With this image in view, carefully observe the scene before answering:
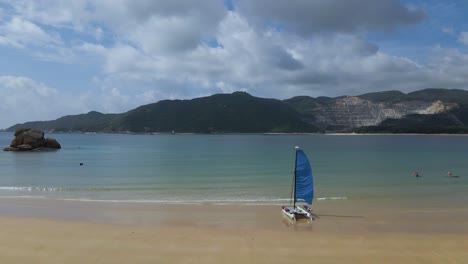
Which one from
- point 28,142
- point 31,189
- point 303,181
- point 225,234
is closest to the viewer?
point 225,234

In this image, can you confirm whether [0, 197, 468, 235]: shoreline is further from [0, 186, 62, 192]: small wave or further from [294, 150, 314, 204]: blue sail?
[0, 186, 62, 192]: small wave

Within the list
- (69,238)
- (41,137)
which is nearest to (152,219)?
(69,238)

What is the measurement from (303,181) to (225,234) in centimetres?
556

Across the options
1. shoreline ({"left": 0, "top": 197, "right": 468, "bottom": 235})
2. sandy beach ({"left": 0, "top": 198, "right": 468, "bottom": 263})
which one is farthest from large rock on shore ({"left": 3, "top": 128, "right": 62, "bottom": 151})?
sandy beach ({"left": 0, "top": 198, "right": 468, "bottom": 263})

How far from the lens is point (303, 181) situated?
18.0 meters

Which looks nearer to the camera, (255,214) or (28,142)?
(255,214)

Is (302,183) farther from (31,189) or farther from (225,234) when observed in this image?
(31,189)

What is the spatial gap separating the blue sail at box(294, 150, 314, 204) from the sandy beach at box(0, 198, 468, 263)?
1241 millimetres

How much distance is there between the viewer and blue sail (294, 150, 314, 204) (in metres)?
17.7

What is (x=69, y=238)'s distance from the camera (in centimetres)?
1327

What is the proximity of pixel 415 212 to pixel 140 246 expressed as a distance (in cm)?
1349

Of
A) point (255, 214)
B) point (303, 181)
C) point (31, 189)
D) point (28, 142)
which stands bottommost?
point (31, 189)

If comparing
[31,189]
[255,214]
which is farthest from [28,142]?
[255,214]

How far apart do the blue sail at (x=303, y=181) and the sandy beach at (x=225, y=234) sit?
1.24 metres
